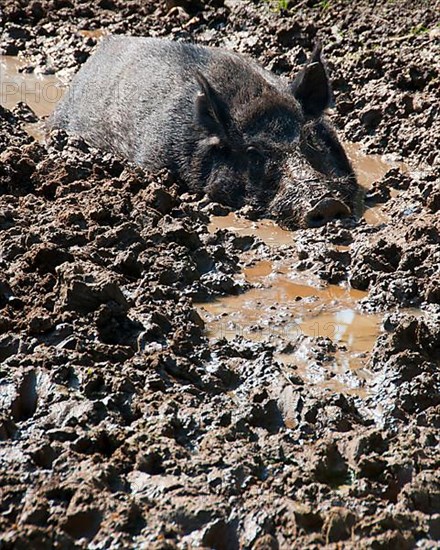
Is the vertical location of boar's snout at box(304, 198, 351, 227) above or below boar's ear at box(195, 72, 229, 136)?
below

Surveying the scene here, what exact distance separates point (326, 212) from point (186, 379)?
9.19 feet

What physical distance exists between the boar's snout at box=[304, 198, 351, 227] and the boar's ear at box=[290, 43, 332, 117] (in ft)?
4.42

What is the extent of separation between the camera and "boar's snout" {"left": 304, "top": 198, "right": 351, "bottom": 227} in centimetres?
718

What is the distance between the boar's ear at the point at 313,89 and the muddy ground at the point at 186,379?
72 cm

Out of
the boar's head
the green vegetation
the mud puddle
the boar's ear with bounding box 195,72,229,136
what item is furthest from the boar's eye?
the green vegetation

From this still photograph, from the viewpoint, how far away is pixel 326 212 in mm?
7168

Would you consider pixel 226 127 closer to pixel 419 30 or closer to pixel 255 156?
pixel 255 156

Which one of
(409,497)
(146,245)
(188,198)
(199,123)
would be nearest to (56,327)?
(146,245)

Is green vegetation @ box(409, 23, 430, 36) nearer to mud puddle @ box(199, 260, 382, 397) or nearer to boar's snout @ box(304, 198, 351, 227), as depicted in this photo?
boar's snout @ box(304, 198, 351, 227)

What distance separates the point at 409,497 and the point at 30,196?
4153mm

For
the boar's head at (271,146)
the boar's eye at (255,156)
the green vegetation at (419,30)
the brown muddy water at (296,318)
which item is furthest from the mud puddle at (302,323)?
the green vegetation at (419,30)

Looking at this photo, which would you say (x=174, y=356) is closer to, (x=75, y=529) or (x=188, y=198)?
(x=75, y=529)

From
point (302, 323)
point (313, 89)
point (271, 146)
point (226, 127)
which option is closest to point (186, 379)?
point (302, 323)

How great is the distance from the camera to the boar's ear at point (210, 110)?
8.09 m
